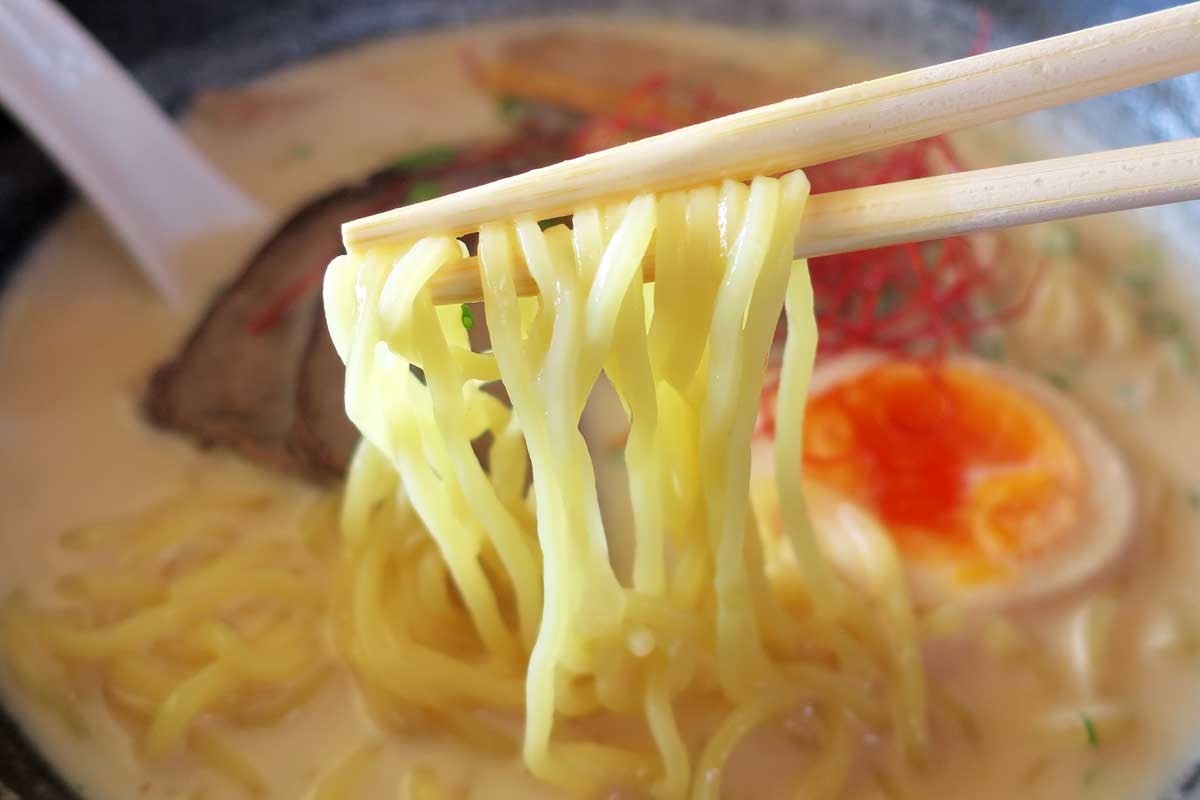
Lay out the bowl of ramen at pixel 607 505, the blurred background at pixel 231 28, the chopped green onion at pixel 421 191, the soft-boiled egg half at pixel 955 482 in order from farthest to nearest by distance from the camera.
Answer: the blurred background at pixel 231 28 → the chopped green onion at pixel 421 191 → the soft-boiled egg half at pixel 955 482 → the bowl of ramen at pixel 607 505

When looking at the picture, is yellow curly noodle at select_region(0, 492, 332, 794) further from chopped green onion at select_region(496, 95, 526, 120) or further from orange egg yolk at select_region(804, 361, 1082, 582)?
chopped green onion at select_region(496, 95, 526, 120)

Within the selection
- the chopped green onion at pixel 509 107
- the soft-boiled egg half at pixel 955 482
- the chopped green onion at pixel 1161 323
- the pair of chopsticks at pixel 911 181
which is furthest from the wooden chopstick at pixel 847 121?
the chopped green onion at pixel 509 107

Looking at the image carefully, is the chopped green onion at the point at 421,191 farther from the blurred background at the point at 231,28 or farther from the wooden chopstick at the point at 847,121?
the wooden chopstick at the point at 847,121

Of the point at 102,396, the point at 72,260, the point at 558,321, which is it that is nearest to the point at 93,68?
the point at 72,260

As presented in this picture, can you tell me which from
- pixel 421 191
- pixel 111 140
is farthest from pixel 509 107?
pixel 111 140

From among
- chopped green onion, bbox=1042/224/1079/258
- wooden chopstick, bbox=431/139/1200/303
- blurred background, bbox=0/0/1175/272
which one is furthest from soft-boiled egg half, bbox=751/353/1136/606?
blurred background, bbox=0/0/1175/272
